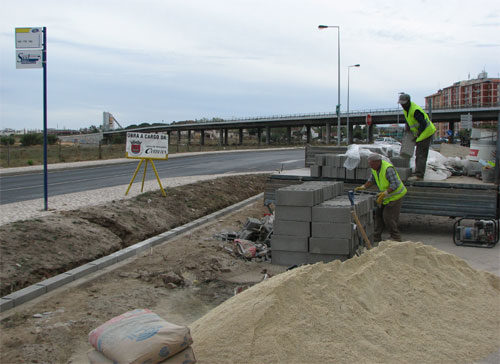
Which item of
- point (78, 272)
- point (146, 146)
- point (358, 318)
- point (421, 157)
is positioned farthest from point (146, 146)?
point (358, 318)

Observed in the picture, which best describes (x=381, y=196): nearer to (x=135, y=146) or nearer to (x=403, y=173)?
(x=403, y=173)

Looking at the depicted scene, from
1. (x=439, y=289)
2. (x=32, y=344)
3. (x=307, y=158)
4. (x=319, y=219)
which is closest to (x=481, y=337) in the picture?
(x=439, y=289)

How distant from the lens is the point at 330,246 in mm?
7504

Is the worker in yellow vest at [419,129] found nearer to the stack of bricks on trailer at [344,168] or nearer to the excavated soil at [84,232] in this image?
the stack of bricks on trailer at [344,168]

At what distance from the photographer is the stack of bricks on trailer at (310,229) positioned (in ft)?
24.6

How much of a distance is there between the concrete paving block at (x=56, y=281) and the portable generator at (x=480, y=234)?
23.6 ft

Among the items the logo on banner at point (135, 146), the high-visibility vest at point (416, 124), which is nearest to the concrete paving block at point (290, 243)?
the high-visibility vest at point (416, 124)

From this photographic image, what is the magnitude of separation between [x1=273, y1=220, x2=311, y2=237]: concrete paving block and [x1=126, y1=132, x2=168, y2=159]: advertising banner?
19.0ft

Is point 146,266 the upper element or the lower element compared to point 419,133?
lower

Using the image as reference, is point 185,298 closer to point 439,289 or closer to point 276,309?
point 276,309

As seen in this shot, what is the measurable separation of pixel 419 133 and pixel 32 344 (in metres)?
8.51

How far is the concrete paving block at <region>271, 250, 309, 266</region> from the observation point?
7.65 meters

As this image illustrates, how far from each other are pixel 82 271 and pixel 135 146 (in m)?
6.23

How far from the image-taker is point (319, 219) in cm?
761
